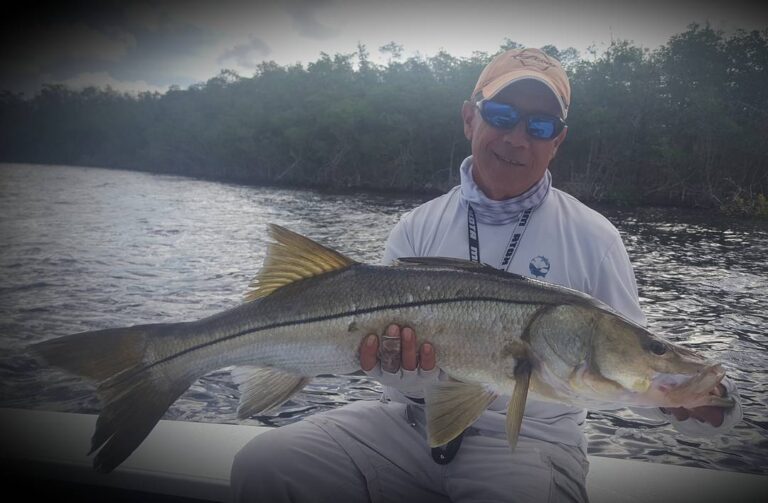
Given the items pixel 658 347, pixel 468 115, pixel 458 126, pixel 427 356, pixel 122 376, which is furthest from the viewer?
pixel 458 126

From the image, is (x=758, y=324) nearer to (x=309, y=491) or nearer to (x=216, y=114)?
(x=309, y=491)

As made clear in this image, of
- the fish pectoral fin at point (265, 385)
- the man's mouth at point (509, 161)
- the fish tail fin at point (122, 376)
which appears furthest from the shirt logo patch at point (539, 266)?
the fish tail fin at point (122, 376)

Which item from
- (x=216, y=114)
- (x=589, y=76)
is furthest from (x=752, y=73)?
(x=216, y=114)

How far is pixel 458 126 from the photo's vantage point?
188 feet

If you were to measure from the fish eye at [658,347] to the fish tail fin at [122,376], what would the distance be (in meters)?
1.98

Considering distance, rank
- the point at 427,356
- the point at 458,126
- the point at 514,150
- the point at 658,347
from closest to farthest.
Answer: the point at 658,347 → the point at 427,356 → the point at 514,150 → the point at 458,126

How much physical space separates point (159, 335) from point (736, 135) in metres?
52.6

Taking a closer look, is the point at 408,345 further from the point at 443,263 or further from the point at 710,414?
the point at 710,414

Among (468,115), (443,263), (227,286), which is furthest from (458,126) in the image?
(443,263)

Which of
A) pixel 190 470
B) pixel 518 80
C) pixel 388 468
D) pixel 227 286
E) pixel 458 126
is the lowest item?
pixel 227 286

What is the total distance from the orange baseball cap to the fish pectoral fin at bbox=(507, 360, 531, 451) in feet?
5.50

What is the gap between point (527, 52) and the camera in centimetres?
347

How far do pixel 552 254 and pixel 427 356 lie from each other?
978mm

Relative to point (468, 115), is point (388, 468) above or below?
below
